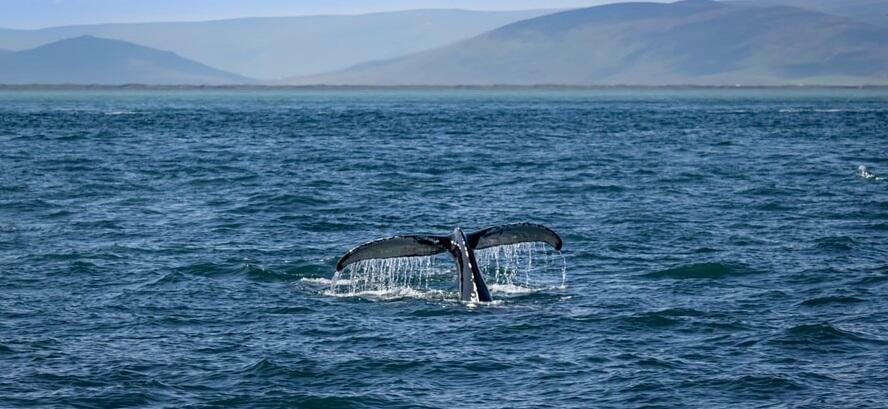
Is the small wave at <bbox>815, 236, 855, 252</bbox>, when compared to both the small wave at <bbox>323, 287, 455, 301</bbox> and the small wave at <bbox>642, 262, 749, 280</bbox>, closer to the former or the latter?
the small wave at <bbox>642, 262, 749, 280</bbox>

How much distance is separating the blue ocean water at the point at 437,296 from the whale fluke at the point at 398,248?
2.78 ft

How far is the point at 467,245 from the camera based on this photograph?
744 inches

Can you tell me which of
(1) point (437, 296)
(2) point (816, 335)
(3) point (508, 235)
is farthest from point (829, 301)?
(1) point (437, 296)

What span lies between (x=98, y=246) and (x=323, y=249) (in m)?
4.24

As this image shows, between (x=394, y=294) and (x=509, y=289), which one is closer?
(x=394, y=294)

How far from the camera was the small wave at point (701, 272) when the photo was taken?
70.2ft

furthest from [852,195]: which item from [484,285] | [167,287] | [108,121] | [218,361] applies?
[108,121]

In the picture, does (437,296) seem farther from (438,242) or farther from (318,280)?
(318,280)

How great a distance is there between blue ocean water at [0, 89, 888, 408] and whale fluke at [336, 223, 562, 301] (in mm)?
530

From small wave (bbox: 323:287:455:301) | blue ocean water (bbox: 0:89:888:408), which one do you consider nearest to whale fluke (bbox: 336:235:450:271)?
blue ocean water (bbox: 0:89:888:408)

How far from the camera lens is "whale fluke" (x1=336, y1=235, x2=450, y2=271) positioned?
18094 mm

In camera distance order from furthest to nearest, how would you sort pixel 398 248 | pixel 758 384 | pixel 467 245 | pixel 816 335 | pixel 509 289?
pixel 509 289
pixel 467 245
pixel 398 248
pixel 816 335
pixel 758 384

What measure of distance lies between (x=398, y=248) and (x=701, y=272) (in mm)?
5958

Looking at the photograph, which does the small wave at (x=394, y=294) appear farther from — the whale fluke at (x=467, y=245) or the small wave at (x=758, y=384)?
the small wave at (x=758, y=384)
